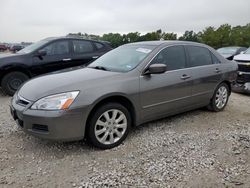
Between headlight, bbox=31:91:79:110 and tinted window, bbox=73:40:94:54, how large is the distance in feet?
→ 14.0

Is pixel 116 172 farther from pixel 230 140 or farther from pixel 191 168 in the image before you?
pixel 230 140

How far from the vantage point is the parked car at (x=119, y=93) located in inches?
125

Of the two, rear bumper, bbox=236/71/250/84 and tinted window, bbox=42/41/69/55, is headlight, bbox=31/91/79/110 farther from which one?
rear bumper, bbox=236/71/250/84

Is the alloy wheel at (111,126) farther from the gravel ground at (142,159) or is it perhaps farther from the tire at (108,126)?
the gravel ground at (142,159)

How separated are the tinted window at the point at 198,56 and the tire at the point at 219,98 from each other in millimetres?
653

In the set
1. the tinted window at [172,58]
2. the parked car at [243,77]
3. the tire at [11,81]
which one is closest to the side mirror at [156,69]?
the tinted window at [172,58]

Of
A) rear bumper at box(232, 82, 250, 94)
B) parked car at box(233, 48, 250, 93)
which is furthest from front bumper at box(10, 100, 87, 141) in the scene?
parked car at box(233, 48, 250, 93)

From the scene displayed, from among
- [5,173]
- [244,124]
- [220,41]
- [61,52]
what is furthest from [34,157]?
[220,41]

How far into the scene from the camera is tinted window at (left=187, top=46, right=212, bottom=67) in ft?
15.4

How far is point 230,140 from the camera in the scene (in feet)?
12.6

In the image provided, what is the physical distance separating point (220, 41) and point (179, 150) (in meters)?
32.8

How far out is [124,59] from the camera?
4.27 meters

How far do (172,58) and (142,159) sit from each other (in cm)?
193

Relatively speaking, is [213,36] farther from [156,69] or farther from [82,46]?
[156,69]
